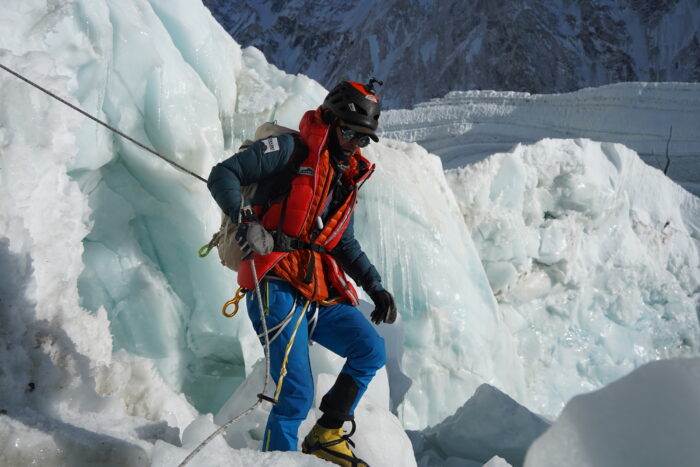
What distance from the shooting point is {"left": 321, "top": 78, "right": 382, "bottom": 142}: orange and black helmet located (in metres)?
1.96

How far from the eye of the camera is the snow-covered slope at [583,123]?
9.30m

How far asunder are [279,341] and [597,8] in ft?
68.6

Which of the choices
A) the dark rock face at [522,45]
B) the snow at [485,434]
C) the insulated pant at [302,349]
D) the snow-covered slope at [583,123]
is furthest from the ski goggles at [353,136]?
the dark rock face at [522,45]

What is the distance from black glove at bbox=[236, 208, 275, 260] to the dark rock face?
18613 mm

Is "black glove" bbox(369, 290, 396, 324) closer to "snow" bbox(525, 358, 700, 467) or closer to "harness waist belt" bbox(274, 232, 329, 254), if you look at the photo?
"harness waist belt" bbox(274, 232, 329, 254)

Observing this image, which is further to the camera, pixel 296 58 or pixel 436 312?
pixel 296 58

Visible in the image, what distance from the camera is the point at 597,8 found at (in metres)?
19.4

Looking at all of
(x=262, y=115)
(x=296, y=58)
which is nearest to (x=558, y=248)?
(x=262, y=115)

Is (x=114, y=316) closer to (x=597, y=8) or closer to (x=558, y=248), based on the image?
(x=558, y=248)

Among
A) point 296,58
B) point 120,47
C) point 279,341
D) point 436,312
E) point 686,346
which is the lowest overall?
point 296,58

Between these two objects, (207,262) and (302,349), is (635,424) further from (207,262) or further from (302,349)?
(207,262)

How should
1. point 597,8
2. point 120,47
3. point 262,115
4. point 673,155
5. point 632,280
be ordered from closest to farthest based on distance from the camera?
1. point 120,47
2. point 262,115
3. point 632,280
4. point 673,155
5. point 597,8

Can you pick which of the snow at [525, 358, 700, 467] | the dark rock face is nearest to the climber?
the snow at [525, 358, 700, 467]

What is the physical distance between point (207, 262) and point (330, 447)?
169 cm
